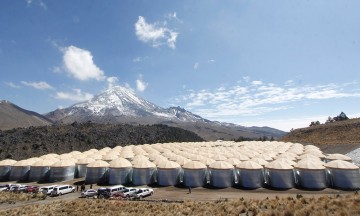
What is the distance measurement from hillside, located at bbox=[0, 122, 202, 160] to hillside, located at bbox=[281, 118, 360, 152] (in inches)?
2373

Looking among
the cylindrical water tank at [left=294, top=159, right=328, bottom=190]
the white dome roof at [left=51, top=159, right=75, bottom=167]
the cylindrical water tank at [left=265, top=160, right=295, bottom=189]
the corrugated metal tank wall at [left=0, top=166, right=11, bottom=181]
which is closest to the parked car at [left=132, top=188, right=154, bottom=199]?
the cylindrical water tank at [left=265, top=160, right=295, bottom=189]

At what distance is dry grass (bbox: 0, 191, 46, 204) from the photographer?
40.9m

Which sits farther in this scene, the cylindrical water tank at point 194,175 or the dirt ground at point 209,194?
the cylindrical water tank at point 194,175

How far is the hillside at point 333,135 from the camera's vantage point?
345 feet

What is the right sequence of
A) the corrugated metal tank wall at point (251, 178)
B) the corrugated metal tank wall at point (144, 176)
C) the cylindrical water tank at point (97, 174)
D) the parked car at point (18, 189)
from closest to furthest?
the corrugated metal tank wall at point (251, 178), the parked car at point (18, 189), the corrugated metal tank wall at point (144, 176), the cylindrical water tank at point (97, 174)

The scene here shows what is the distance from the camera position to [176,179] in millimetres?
49094

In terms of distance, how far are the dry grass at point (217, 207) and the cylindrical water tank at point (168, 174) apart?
→ 42.4ft

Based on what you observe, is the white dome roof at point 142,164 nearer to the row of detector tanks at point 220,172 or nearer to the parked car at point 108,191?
the row of detector tanks at point 220,172

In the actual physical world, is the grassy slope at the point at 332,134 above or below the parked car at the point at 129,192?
above

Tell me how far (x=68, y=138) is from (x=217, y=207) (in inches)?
3623

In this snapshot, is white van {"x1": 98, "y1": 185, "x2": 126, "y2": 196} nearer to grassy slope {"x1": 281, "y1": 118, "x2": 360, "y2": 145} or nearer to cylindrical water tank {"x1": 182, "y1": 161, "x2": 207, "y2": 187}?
cylindrical water tank {"x1": 182, "y1": 161, "x2": 207, "y2": 187}

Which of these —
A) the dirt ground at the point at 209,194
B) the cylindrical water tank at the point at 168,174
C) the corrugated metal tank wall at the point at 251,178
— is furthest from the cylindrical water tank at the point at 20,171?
the corrugated metal tank wall at the point at 251,178

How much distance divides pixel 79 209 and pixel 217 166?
2142 cm

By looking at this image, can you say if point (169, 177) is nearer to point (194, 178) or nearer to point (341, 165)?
point (194, 178)
